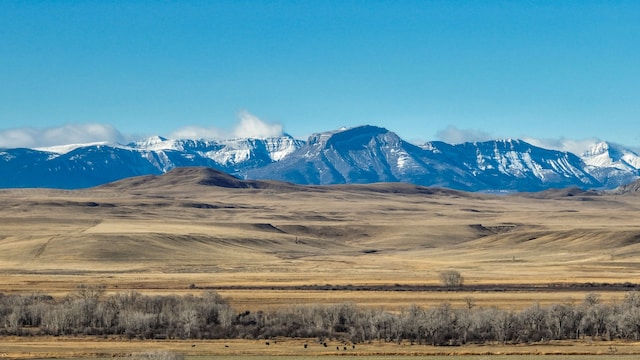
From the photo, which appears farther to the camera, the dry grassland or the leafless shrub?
the leafless shrub

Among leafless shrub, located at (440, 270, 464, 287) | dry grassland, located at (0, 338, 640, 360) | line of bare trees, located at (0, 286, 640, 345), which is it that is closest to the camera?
dry grassland, located at (0, 338, 640, 360)

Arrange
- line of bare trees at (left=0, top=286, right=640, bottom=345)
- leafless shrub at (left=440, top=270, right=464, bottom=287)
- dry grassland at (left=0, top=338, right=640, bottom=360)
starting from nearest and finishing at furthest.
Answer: dry grassland at (left=0, top=338, right=640, bottom=360) < line of bare trees at (left=0, top=286, right=640, bottom=345) < leafless shrub at (left=440, top=270, right=464, bottom=287)

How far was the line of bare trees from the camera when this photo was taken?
8325 centimetres

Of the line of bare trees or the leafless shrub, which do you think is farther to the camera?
the leafless shrub

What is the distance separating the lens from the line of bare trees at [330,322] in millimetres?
83250

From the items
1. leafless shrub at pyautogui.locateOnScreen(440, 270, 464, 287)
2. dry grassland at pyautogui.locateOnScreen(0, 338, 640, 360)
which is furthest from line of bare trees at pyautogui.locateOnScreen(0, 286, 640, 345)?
leafless shrub at pyautogui.locateOnScreen(440, 270, 464, 287)

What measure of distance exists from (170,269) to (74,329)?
3143 inches

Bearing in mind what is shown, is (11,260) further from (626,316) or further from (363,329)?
(626,316)

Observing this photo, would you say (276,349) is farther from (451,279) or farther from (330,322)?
(451,279)

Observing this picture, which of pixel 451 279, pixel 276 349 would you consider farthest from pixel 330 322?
pixel 451 279

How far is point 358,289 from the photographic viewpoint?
404 ft

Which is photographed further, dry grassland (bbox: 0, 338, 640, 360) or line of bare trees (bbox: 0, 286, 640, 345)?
line of bare trees (bbox: 0, 286, 640, 345)

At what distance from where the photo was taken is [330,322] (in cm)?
8869

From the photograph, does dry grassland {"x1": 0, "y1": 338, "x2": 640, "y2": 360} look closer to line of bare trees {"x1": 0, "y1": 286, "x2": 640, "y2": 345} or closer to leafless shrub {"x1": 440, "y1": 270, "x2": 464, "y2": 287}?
line of bare trees {"x1": 0, "y1": 286, "x2": 640, "y2": 345}
